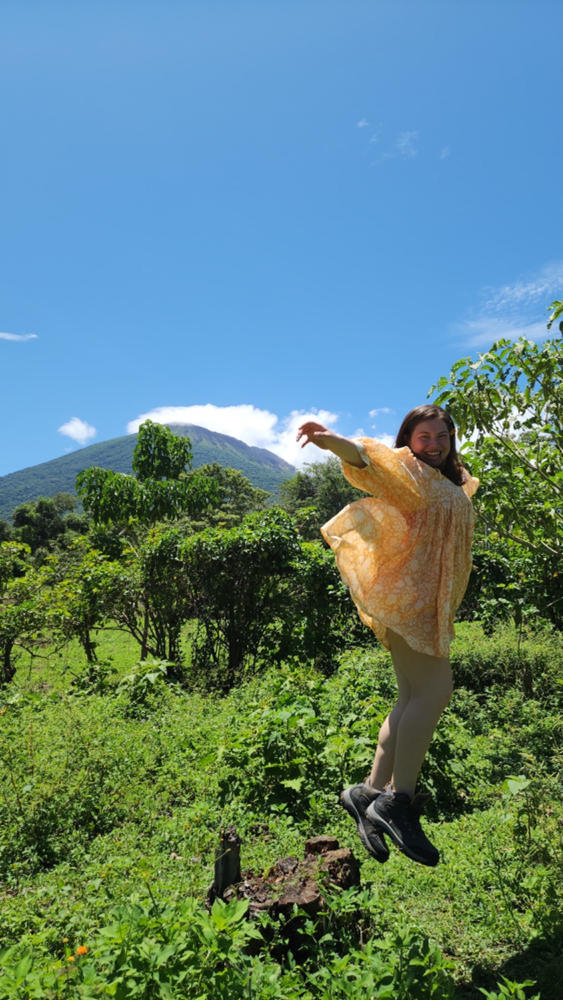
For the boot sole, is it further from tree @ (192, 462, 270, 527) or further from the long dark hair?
tree @ (192, 462, 270, 527)

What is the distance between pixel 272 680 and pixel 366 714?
141 cm

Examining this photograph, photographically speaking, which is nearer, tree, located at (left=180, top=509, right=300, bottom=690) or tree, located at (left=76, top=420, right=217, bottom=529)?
tree, located at (left=180, top=509, right=300, bottom=690)

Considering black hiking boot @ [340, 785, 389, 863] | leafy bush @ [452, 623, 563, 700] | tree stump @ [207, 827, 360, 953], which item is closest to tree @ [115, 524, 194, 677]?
leafy bush @ [452, 623, 563, 700]

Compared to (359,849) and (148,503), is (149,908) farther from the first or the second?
(148,503)

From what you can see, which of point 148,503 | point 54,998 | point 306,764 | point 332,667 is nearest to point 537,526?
point 306,764

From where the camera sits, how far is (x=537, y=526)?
480cm

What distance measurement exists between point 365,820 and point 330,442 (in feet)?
5.14

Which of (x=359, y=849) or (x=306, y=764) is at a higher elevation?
(x=306, y=764)

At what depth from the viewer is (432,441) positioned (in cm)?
254

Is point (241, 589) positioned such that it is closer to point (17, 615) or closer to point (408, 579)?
point (17, 615)

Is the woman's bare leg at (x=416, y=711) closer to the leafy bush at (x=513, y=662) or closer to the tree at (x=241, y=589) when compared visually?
the leafy bush at (x=513, y=662)

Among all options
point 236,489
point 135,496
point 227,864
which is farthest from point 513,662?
point 236,489

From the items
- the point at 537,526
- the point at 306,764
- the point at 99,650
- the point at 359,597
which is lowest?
the point at 99,650

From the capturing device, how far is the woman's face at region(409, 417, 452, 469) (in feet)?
8.34
